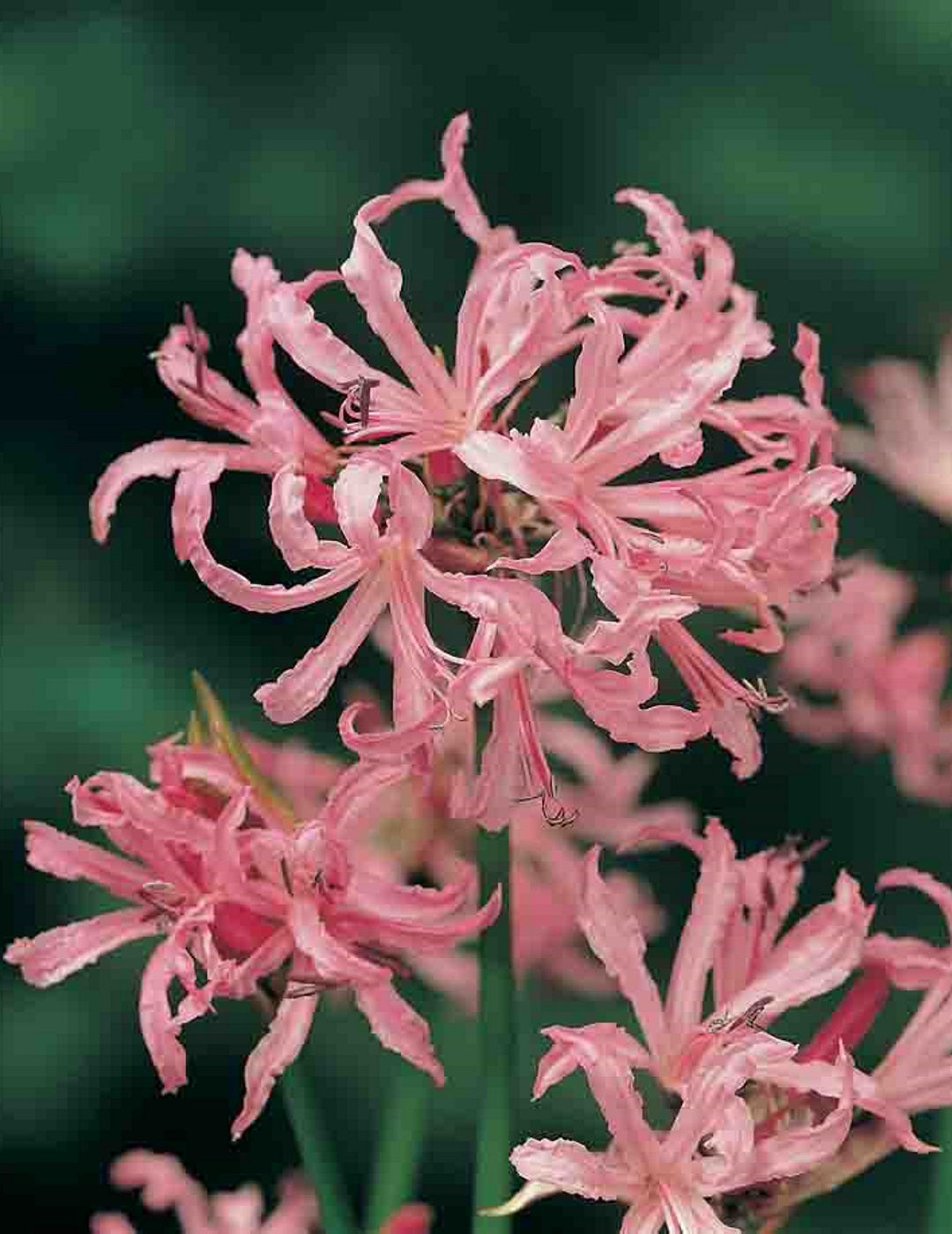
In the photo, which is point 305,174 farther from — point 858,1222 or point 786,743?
point 858,1222

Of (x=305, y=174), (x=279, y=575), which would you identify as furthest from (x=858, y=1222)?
(x=305, y=174)

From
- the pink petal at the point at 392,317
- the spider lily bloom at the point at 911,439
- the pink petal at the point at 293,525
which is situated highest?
the spider lily bloom at the point at 911,439

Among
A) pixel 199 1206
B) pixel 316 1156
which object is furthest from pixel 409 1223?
pixel 199 1206

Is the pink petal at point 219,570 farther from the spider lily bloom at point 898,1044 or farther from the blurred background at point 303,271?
the blurred background at point 303,271

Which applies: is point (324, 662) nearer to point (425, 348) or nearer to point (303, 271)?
point (425, 348)

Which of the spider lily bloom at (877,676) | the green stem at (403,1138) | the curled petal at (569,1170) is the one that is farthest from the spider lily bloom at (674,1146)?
the spider lily bloom at (877,676)

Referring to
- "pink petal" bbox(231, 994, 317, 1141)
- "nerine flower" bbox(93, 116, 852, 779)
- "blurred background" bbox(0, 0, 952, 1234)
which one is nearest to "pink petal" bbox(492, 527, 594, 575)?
"nerine flower" bbox(93, 116, 852, 779)
